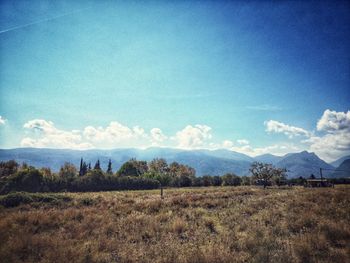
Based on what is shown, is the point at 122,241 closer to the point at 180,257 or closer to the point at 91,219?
the point at 180,257

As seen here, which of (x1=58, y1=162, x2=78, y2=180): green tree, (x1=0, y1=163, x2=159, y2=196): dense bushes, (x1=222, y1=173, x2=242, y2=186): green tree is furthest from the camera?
(x1=222, y1=173, x2=242, y2=186): green tree

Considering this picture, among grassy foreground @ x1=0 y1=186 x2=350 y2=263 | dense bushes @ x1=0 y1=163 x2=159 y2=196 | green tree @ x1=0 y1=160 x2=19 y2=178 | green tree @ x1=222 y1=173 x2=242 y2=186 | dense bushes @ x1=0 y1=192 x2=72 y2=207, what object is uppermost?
grassy foreground @ x1=0 y1=186 x2=350 y2=263

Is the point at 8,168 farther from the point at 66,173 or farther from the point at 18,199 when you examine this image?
the point at 18,199

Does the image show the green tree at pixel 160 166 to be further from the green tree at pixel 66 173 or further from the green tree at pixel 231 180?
the green tree at pixel 66 173

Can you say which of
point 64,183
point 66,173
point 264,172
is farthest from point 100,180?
point 264,172

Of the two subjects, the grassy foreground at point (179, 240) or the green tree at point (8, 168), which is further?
the green tree at point (8, 168)

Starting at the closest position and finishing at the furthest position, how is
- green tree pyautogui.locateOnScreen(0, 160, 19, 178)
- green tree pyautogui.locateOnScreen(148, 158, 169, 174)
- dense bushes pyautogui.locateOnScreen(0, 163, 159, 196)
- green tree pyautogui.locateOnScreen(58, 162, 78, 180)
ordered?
dense bushes pyautogui.locateOnScreen(0, 163, 159, 196) → green tree pyautogui.locateOnScreen(58, 162, 78, 180) → green tree pyautogui.locateOnScreen(0, 160, 19, 178) → green tree pyautogui.locateOnScreen(148, 158, 169, 174)

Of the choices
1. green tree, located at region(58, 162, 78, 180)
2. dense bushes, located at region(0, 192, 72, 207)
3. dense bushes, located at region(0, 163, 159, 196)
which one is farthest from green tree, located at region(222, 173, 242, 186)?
dense bushes, located at region(0, 192, 72, 207)

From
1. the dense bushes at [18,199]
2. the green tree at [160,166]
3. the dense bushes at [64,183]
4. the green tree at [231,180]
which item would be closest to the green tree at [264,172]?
the green tree at [231,180]

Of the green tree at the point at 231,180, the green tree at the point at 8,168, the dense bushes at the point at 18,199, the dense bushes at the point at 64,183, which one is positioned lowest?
the green tree at the point at 231,180

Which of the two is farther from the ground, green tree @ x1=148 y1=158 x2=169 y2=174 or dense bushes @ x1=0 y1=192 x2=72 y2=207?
dense bushes @ x1=0 y1=192 x2=72 y2=207

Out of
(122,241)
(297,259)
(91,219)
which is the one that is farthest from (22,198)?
(297,259)

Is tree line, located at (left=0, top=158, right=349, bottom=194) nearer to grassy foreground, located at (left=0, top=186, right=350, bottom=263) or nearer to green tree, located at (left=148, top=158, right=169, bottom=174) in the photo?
green tree, located at (left=148, top=158, right=169, bottom=174)

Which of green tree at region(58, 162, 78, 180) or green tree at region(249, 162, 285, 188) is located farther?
green tree at region(249, 162, 285, 188)
